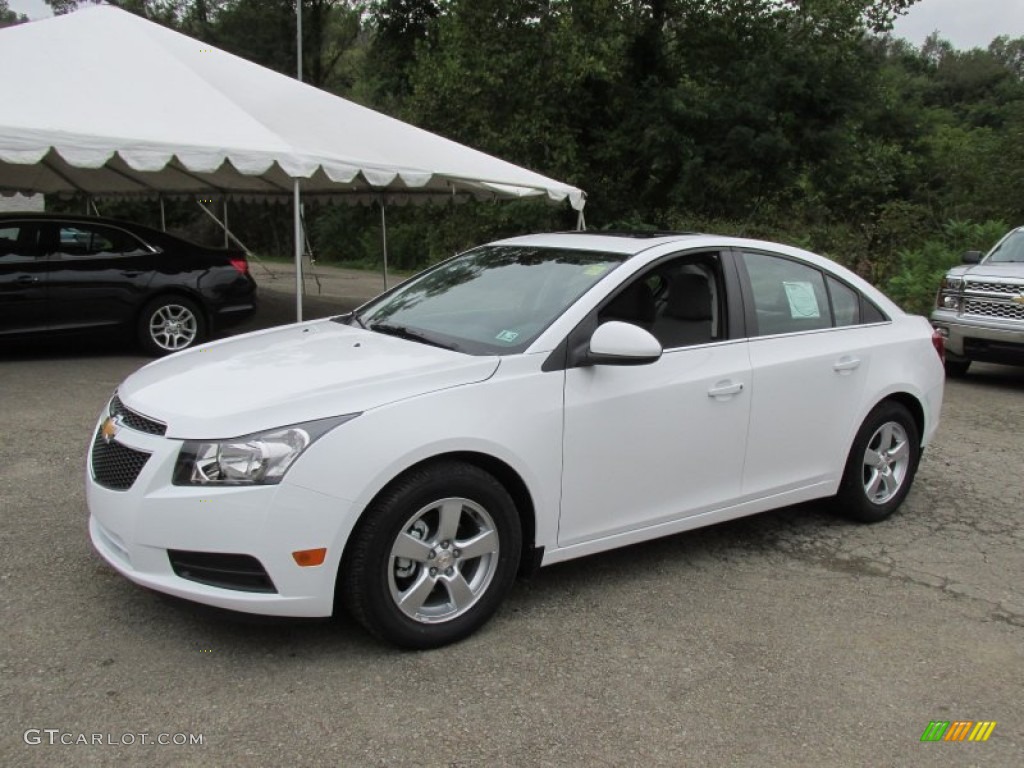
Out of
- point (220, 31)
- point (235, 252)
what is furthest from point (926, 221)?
point (220, 31)

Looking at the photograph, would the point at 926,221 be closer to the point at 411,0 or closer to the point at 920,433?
the point at 920,433

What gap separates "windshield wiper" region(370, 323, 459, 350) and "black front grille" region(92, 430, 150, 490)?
1254 mm

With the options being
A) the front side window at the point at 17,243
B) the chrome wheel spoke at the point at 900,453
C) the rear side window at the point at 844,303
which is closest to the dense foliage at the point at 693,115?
the chrome wheel spoke at the point at 900,453

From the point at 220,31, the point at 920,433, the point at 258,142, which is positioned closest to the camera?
the point at 920,433

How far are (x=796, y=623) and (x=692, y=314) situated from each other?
4.83ft

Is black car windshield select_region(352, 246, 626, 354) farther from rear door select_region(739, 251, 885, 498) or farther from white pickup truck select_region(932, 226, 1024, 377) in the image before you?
white pickup truck select_region(932, 226, 1024, 377)

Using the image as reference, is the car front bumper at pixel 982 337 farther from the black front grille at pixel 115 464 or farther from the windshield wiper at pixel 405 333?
the black front grille at pixel 115 464

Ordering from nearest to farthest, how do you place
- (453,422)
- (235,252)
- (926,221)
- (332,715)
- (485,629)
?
(332,715) → (453,422) → (485,629) → (235,252) → (926,221)

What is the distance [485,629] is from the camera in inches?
137

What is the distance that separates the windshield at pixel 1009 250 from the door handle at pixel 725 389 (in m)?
7.53

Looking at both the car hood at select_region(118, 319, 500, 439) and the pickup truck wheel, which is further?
the pickup truck wheel

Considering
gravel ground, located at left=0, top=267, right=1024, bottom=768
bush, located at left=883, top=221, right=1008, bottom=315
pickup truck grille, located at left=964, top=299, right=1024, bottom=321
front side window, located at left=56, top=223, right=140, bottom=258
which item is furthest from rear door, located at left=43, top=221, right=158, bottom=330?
bush, located at left=883, top=221, right=1008, bottom=315

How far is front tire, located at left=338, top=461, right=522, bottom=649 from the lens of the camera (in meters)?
3.08

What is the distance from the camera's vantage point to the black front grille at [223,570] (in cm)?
297
